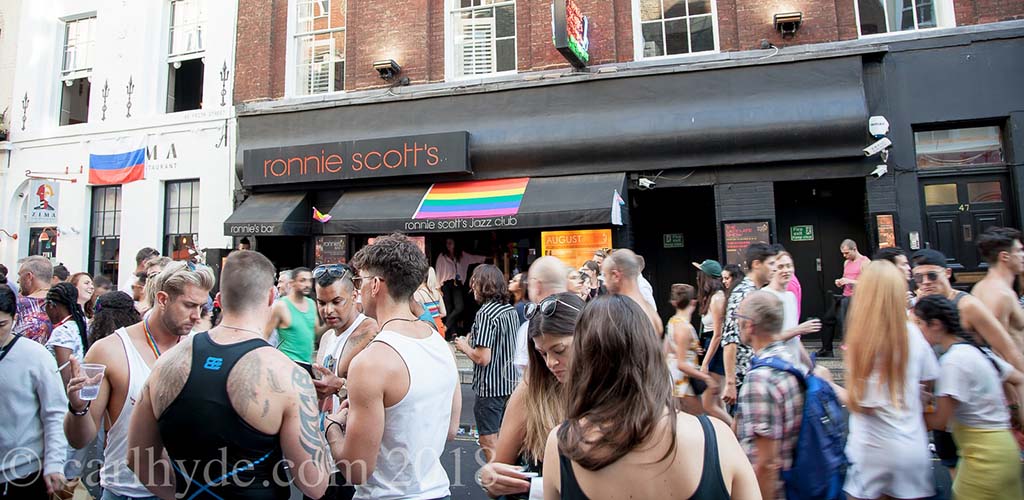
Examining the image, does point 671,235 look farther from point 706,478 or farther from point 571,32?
point 706,478

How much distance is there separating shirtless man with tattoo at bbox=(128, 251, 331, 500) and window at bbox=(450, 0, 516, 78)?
10338 mm

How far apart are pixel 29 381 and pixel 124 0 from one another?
14.8 m

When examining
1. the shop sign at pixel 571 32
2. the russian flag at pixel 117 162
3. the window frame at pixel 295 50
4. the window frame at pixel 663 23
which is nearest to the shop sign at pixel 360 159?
the window frame at pixel 295 50

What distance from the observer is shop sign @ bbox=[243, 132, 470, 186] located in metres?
11.3

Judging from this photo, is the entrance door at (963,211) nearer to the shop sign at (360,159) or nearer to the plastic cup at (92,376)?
the shop sign at (360,159)

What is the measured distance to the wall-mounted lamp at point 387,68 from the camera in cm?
1188

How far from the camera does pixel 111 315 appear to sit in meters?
3.91

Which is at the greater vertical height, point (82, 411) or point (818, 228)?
point (818, 228)

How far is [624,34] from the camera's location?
36.6ft

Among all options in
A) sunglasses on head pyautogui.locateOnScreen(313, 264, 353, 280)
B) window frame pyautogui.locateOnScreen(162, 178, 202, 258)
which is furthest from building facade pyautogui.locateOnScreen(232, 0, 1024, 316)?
sunglasses on head pyautogui.locateOnScreen(313, 264, 353, 280)

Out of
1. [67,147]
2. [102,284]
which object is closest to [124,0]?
[67,147]

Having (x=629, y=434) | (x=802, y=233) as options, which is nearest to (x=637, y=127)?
(x=802, y=233)

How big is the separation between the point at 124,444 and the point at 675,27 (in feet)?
36.1

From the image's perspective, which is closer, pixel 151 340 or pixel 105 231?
pixel 151 340
